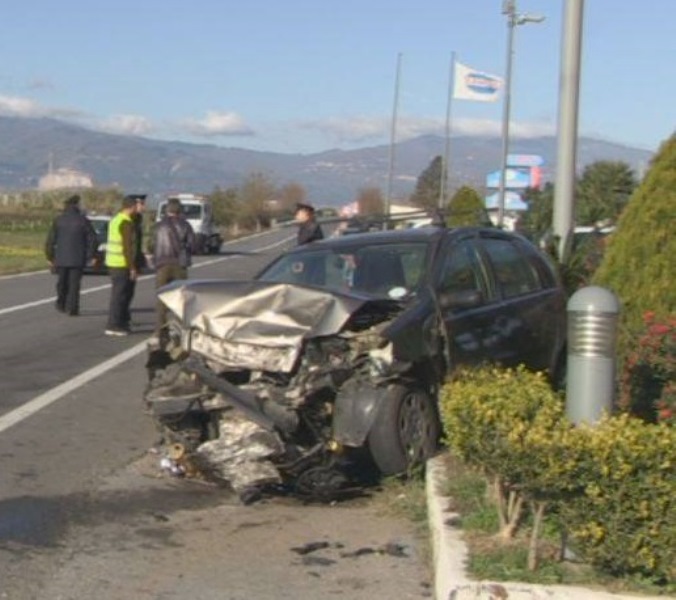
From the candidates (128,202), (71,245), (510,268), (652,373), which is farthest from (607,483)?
(71,245)

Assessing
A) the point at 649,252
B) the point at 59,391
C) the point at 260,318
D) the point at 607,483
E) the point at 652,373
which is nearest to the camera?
the point at 607,483

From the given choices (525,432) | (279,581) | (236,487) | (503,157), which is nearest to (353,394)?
(236,487)

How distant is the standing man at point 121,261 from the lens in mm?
15562

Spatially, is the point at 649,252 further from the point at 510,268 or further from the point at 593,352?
the point at 510,268

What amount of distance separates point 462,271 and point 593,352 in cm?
335

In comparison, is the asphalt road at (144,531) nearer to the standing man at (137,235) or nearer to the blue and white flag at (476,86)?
the standing man at (137,235)

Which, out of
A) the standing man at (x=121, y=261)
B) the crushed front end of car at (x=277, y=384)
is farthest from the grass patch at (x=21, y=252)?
the crushed front end of car at (x=277, y=384)

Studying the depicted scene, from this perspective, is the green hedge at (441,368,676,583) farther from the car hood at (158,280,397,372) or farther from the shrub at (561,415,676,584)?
the car hood at (158,280,397,372)

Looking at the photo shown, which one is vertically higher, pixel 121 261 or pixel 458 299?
pixel 458 299

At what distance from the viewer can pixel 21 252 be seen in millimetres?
44406

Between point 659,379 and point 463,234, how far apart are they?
2.90 metres

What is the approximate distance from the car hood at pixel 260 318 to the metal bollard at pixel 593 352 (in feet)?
6.82

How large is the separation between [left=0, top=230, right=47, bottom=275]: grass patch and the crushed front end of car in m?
24.0

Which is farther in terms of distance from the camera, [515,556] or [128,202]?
[128,202]
